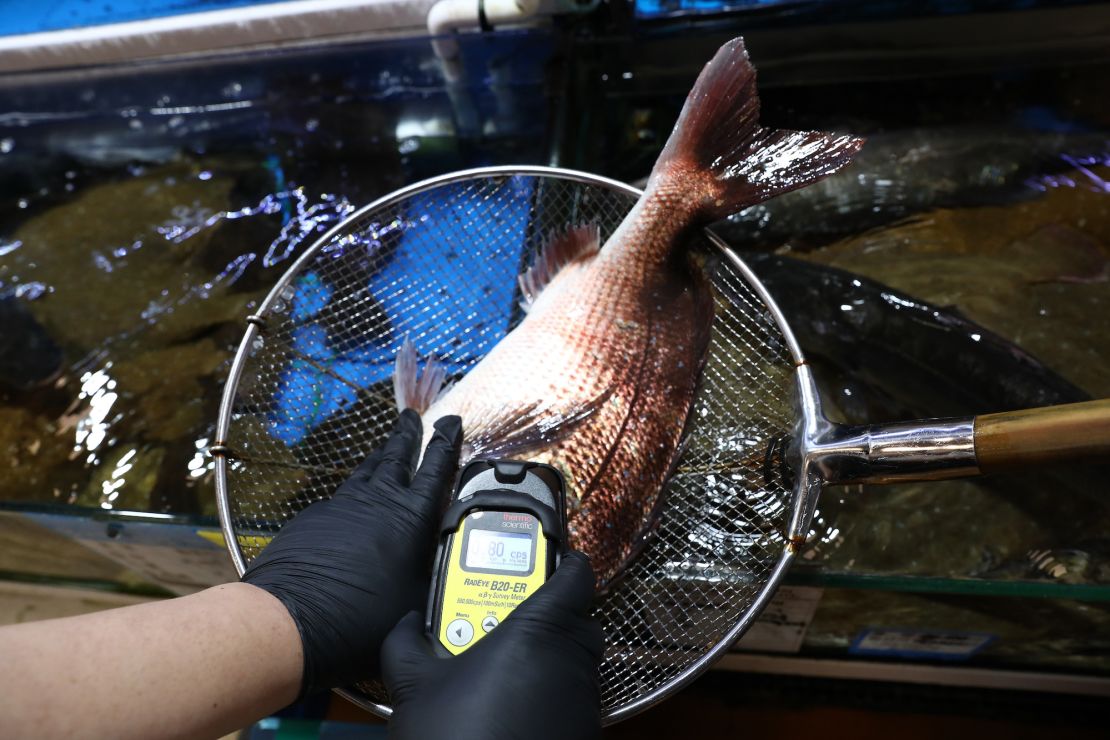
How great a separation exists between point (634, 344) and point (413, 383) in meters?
0.44

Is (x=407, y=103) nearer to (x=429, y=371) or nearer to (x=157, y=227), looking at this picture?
(x=157, y=227)

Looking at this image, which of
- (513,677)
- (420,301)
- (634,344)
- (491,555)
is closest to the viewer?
(513,677)

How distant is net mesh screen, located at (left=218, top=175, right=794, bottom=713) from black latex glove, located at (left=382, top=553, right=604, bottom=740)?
206 millimetres

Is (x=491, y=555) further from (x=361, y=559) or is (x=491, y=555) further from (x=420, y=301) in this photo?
(x=420, y=301)

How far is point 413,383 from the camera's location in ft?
4.58

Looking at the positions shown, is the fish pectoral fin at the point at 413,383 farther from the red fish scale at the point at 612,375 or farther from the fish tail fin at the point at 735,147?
the fish tail fin at the point at 735,147

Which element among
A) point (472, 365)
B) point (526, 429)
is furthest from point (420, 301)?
point (526, 429)

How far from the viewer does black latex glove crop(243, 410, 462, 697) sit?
3.34ft

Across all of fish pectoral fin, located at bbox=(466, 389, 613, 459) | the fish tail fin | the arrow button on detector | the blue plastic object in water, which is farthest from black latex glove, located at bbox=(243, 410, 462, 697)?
the fish tail fin

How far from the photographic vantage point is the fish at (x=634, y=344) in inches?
49.7

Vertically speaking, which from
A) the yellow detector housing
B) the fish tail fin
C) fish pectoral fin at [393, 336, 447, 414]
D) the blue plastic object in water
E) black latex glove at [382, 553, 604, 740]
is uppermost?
the fish tail fin

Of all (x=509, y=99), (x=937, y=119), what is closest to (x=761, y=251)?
(x=937, y=119)

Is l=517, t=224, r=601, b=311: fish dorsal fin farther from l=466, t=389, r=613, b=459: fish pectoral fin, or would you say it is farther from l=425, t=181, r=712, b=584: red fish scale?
l=466, t=389, r=613, b=459: fish pectoral fin

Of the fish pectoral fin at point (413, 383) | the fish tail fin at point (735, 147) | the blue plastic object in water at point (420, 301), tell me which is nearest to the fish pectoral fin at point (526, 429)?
the fish pectoral fin at point (413, 383)
